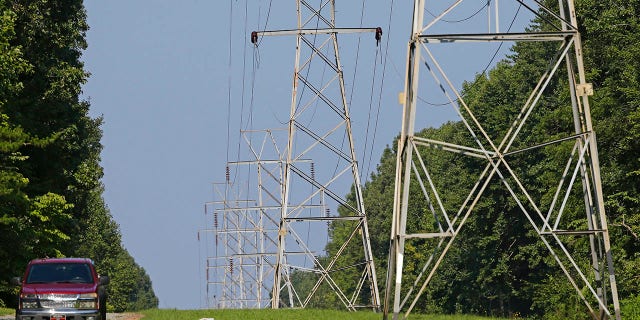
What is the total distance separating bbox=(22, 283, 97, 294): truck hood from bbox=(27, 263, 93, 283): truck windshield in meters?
0.28

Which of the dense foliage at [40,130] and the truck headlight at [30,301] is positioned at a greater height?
the dense foliage at [40,130]

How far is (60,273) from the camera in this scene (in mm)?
29875

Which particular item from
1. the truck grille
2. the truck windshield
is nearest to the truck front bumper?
the truck grille

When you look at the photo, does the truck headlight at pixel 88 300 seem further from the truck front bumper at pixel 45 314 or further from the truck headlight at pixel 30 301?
the truck headlight at pixel 30 301

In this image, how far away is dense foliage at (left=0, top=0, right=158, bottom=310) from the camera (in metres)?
40.2

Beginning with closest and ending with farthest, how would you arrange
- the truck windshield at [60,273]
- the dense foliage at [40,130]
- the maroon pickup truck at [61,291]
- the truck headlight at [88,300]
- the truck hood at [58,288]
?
the maroon pickup truck at [61,291]
the truck hood at [58,288]
the truck headlight at [88,300]
the truck windshield at [60,273]
the dense foliage at [40,130]

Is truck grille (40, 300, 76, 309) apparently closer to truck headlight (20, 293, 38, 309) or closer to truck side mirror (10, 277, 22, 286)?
truck headlight (20, 293, 38, 309)

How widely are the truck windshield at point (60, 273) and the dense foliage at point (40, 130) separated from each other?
7.62 metres

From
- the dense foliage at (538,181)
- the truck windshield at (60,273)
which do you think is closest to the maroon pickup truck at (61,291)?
the truck windshield at (60,273)

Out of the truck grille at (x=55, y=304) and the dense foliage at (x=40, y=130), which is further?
the dense foliage at (x=40, y=130)

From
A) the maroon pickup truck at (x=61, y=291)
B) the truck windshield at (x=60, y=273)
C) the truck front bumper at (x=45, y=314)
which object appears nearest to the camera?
the truck front bumper at (x=45, y=314)

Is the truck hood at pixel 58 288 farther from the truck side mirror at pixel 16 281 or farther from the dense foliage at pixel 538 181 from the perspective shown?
the dense foliage at pixel 538 181

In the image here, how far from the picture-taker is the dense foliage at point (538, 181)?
48.9 m

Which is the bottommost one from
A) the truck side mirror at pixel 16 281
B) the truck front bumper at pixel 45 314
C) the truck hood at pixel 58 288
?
the truck front bumper at pixel 45 314
